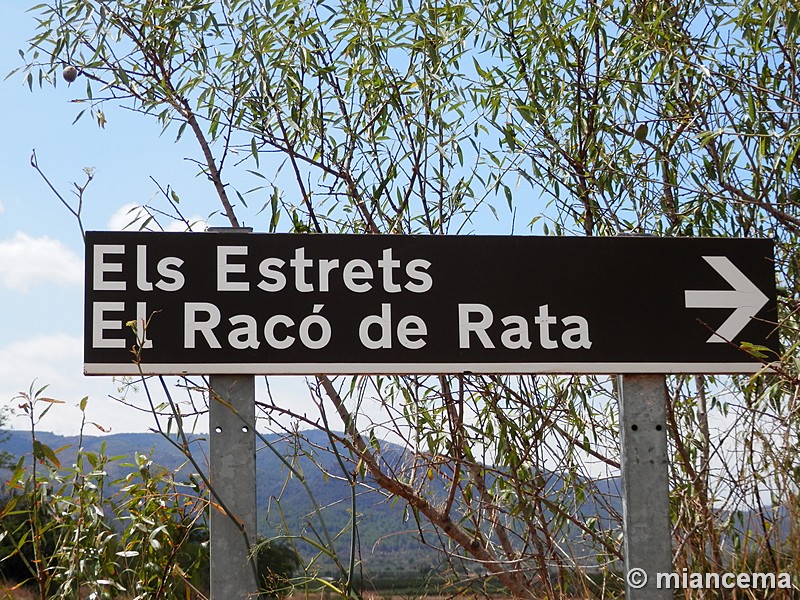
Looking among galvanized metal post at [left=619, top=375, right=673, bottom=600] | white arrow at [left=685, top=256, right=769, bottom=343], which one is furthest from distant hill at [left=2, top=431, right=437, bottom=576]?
white arrow at [left=685, top=256, right=769, bottom=343]

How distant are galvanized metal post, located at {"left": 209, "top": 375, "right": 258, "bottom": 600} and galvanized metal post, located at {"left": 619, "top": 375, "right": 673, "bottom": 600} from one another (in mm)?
801

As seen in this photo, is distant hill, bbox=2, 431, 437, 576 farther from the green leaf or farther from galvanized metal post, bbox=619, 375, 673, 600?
galvanized metal post, bbox=619, 375, 673, 600

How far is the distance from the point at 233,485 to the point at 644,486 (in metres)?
0.88

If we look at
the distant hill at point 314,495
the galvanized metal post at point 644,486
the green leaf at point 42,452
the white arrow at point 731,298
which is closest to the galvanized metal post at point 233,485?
the distant hill at point 314,495

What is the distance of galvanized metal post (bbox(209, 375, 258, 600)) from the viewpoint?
1864 millimetres

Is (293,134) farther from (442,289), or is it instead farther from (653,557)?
(653,557)

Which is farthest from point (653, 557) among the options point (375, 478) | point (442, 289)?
point (375, 478)

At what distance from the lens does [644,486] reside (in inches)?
78.5

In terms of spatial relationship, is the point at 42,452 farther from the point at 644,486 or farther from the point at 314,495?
the point at 644,486

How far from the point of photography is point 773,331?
208cm

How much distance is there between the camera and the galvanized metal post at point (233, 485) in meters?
1.86

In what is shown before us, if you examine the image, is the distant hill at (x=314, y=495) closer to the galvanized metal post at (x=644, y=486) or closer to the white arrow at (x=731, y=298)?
the galvanized metal post at (x=644, y=486)

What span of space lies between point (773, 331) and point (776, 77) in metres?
1.55

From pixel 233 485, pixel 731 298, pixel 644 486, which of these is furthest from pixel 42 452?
pixel 731 298
